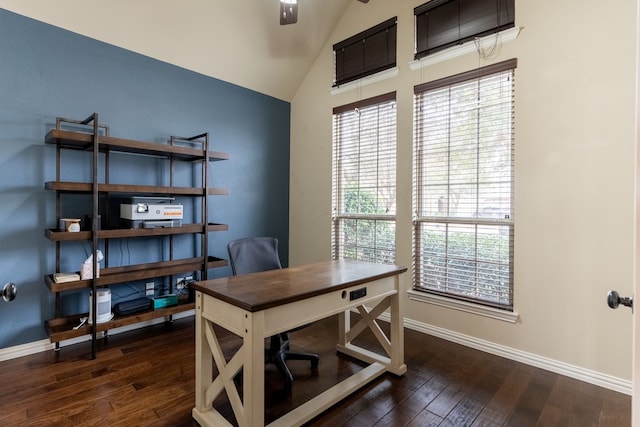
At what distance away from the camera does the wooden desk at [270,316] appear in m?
1.53

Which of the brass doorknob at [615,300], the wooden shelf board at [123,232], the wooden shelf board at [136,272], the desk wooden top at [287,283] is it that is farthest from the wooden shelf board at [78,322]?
the brass doorknob at [615,300]

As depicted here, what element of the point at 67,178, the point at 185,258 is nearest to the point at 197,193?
the point at 185,258

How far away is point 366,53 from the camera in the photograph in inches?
140

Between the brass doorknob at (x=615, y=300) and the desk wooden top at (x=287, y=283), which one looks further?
the desk wooden top at (x=287, y=283)

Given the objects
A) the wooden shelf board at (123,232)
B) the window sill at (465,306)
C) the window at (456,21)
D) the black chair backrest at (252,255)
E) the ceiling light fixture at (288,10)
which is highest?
the window at (456,21)

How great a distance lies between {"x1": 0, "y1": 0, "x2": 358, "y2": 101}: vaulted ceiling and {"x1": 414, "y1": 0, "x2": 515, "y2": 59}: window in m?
0.88

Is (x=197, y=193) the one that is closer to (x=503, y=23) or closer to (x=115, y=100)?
(x=115, y=100)

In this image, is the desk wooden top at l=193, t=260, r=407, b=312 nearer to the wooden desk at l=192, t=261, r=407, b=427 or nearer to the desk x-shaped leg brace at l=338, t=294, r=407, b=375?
the wooden desk at l=192, t=261, r=407, b=427

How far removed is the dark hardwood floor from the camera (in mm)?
1855

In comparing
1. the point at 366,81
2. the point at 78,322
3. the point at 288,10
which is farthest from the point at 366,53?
the point at 78,322

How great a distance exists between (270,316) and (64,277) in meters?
1.95

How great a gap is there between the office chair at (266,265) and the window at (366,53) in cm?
217

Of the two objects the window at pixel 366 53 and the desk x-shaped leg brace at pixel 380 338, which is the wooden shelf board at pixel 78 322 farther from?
the window at pixel 366 53

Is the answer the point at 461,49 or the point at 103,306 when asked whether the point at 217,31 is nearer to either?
the point at 461,49
